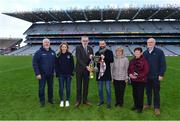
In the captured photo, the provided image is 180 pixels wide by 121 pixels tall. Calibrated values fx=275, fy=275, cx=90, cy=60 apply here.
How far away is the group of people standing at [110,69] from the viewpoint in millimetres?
7605

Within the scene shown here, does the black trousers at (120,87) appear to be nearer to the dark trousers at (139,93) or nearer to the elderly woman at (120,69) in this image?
the elderly woman at (120,69)

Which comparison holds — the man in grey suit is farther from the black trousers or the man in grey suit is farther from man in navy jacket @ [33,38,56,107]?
the black trousers

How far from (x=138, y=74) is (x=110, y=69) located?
86cm

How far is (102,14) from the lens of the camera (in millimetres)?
61062

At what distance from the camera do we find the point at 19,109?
791cm

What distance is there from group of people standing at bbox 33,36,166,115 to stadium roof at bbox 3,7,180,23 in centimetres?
5047

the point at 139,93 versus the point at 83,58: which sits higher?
the point at 83,58

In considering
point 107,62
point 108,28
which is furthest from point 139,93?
point 108,28

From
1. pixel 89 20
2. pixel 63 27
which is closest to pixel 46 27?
pixel 63 27

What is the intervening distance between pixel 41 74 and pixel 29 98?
168cm

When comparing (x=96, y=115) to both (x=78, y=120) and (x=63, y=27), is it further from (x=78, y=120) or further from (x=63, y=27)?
(x=63, y=27)

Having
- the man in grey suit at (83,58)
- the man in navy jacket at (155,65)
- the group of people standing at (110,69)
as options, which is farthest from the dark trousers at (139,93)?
the man in grey suit at (83,58)

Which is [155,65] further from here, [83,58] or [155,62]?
[83,58]

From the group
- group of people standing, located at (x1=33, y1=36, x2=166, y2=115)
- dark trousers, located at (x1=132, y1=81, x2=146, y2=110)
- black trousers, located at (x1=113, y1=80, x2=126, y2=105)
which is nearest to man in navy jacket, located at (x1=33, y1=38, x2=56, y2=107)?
group of people standing, located at (x1=33, y1=36, x2=166, y2=115)
